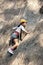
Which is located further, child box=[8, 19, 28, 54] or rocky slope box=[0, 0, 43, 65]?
child box=[8, 19, 28, 54]

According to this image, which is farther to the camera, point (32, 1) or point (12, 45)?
point (32, 1)

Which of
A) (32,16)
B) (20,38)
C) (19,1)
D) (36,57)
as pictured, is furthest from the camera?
(19,1)

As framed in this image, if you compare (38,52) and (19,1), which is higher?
(19,1)

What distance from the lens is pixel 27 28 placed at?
10.1m

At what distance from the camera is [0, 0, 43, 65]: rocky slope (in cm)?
779

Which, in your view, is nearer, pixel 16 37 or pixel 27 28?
pixel 16 37

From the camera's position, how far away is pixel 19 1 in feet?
43.7

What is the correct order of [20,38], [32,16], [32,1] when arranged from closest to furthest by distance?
[20,38] → [32,16] → [32,1]

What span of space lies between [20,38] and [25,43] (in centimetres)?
86

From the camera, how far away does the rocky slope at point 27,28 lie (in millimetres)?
7786

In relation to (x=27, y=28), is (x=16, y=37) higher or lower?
lower

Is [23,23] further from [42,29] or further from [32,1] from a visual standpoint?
[32,1]

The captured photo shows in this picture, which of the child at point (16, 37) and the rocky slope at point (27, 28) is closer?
the rocky slope at point (27, 28)

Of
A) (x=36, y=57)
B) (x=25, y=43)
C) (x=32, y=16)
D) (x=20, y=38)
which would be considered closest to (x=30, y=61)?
(x=36, y=57)
